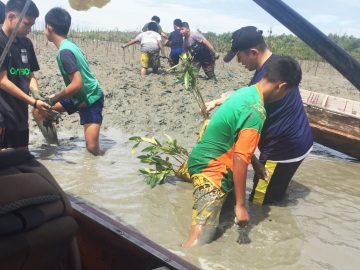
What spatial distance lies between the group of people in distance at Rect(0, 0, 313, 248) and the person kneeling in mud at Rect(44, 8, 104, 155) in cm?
1

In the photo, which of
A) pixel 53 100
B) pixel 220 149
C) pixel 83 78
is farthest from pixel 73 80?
pixel 220 149

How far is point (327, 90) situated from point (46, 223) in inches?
513

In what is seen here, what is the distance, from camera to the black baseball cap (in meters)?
3.60

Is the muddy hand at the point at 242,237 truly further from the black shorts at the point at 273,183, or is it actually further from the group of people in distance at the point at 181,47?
the group of people in distance at the point at 181,47

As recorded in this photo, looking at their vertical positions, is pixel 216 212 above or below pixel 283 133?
→ below

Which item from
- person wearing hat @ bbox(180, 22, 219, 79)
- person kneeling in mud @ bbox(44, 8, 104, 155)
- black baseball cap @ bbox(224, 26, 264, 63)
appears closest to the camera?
black baseball cap @ bbox(224, 26, 264, 63)

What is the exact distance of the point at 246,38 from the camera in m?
3.60

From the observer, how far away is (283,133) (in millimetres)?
4031

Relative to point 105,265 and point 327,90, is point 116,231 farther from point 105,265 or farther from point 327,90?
point 327,90

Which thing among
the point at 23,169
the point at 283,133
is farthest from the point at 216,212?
the point at 23,169

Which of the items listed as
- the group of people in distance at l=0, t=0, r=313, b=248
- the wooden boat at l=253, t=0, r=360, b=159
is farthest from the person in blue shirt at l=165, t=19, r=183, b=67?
the group of people in distance at l=0, t=0, r=313, b=248

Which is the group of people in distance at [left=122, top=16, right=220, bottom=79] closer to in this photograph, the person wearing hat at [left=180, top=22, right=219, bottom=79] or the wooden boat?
the person wearing hat at [left=180, top=22, right=219, bottom=79]

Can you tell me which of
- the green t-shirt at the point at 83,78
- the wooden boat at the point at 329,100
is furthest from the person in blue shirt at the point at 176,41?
the green t-shirt at the point at 83,78

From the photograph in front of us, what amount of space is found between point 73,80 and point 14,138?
0.94 m
